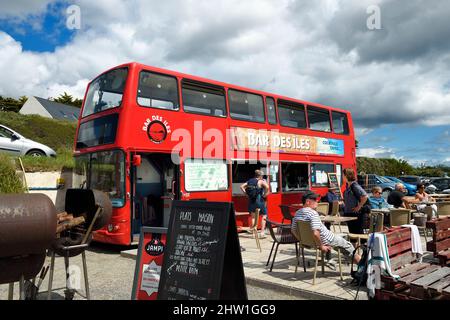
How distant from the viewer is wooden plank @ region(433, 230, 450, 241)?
5121 millimetres

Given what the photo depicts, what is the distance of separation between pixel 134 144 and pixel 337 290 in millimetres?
5103

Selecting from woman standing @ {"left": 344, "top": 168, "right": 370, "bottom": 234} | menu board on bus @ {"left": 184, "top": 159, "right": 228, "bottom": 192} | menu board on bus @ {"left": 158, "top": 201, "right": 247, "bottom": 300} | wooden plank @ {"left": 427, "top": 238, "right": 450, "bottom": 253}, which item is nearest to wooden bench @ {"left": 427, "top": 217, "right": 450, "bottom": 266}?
wooden plank @ {"left": 427, "top": 238, "right": 450, "bottom": 253}

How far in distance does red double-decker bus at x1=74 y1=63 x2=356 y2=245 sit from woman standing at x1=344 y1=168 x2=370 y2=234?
3.58m

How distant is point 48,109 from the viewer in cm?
4175

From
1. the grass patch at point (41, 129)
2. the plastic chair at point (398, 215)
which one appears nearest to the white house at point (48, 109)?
the grass patch at point (41, 129)

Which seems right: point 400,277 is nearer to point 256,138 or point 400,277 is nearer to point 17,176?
point 256,138

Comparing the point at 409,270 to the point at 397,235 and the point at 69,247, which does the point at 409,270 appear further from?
the point at 69,247

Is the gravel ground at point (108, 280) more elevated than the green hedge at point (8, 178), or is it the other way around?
the green hedge at point (8, 178)

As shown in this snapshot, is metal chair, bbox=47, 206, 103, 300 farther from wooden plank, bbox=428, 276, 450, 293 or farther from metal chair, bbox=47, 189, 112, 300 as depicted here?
wooden plank, bbox=428, 276, 450, 293

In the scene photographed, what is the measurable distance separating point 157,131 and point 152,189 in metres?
2.33

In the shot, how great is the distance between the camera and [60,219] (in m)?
4.26

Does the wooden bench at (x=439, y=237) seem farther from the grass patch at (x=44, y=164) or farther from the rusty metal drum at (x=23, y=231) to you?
the grass patch at (x=44, y=164)

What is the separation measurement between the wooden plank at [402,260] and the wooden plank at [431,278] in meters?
0.42

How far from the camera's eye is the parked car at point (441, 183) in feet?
90.7
